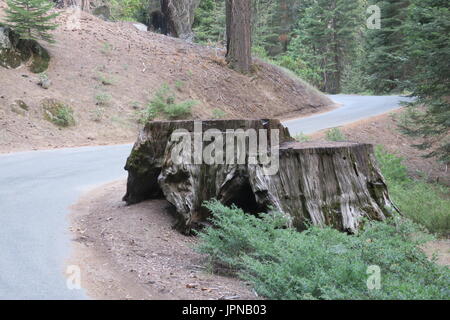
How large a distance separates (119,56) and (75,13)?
4208 millimetres

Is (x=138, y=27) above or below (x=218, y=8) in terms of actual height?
below

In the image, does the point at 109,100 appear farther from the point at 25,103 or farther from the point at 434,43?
the point at 434,43

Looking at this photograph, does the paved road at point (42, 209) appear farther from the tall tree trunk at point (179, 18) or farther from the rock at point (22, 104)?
the tall tree trunk at point (179, 18)

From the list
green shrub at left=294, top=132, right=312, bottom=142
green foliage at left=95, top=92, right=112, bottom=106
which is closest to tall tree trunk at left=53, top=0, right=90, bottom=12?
green foliage at left=95, top=92, right=112, bottom=106

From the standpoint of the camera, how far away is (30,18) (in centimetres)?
1669

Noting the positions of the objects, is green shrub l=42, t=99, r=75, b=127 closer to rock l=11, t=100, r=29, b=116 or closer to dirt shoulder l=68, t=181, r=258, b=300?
rock l=11, t=100, r=29, b=116

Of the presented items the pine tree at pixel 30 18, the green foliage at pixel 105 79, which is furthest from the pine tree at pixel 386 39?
the pine tree at pixel 30 18

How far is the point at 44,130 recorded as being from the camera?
15.1 m

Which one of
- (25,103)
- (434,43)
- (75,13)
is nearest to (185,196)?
(434,43)

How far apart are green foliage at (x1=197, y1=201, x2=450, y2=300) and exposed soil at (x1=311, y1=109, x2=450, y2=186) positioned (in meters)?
9.67

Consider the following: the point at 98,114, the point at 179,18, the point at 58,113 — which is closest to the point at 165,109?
the point at 98,114

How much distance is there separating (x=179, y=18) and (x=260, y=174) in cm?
2228

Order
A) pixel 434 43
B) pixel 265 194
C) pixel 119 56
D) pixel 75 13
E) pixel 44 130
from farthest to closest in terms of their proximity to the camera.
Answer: pixel 75 13, pixel 119 56, pixel 44 130, pixel 434 43, pixel 265 194

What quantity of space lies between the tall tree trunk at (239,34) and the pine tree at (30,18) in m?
8.08
